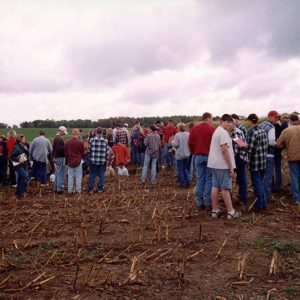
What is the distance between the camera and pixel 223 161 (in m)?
8.84

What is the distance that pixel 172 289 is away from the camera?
5.34m

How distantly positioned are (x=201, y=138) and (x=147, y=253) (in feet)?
14.2

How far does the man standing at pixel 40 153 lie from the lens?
14.5m

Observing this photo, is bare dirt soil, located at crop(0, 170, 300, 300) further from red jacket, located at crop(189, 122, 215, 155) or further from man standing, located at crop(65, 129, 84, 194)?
man standing, located at crop(65, 129, 84, 194)

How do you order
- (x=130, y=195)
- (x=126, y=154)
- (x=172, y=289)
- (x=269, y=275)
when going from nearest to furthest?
1. (x=172, y=289)
2. (x=269, y=275)
3. (x=130, y=195)
4. (x=126, y=154)

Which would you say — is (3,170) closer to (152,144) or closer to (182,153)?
(152,144)

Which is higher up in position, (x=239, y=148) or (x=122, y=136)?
(x=122, y=136)

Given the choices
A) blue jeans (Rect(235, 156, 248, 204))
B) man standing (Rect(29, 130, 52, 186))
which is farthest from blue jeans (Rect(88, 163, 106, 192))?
blue jeans (Rect(235, 156, 248, 204))

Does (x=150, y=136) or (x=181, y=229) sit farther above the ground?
(x=150, y=136)

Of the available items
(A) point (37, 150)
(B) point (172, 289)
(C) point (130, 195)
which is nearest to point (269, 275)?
(B) point (172, 289)

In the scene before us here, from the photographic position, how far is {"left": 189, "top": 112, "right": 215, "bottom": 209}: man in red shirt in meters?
10.1

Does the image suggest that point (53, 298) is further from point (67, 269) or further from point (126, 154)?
point (126, 154)

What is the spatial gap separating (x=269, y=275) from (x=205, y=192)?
4.38 meters

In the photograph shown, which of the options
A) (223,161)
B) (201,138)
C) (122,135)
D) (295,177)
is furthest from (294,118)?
(122,135)
